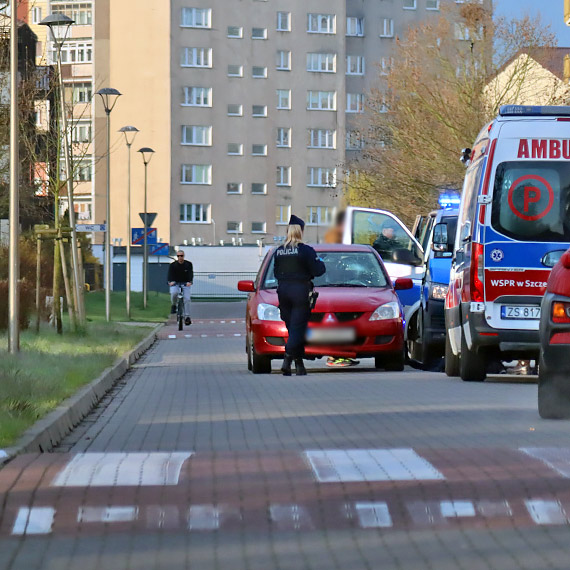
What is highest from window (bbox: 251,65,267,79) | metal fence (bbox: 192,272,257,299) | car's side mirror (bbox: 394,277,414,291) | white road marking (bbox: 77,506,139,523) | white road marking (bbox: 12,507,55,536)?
window (bbox: 251,65,267,79)

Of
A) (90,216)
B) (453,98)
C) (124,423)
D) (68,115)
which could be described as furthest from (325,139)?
(124,423)

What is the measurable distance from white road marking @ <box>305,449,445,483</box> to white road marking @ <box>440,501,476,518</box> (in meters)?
0.48

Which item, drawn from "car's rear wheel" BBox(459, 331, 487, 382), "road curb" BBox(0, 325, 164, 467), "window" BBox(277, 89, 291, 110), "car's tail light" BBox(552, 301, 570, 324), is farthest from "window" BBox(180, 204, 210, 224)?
"car's tail light" BBox(552, 301, 570, 324)

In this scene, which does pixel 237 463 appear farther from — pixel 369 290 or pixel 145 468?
pixel 369 290

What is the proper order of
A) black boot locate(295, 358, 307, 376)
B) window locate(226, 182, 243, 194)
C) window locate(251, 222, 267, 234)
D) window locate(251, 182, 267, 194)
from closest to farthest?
black boot locate(295, 358, 307, 376), window locate(226, 182, 243, 194), window locate(251, 222, 267, 234), window locate(251, 182, 267, 194)

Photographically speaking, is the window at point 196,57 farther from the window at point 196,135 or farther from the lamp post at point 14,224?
the lamp post at point 14,224

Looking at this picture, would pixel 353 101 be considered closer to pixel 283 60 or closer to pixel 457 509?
pixel 283 60

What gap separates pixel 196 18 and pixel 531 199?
9582cm

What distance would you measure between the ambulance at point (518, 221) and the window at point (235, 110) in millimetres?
94923

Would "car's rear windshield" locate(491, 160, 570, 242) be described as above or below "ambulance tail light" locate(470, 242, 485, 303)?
above

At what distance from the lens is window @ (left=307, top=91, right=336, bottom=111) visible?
11356cm

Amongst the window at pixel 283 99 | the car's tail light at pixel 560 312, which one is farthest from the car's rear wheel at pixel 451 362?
the window at pixel 283 99

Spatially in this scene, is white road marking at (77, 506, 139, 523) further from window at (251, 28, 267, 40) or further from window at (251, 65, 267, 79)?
window at (251, 28, 267, 40)

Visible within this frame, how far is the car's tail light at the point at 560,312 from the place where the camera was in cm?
1107
